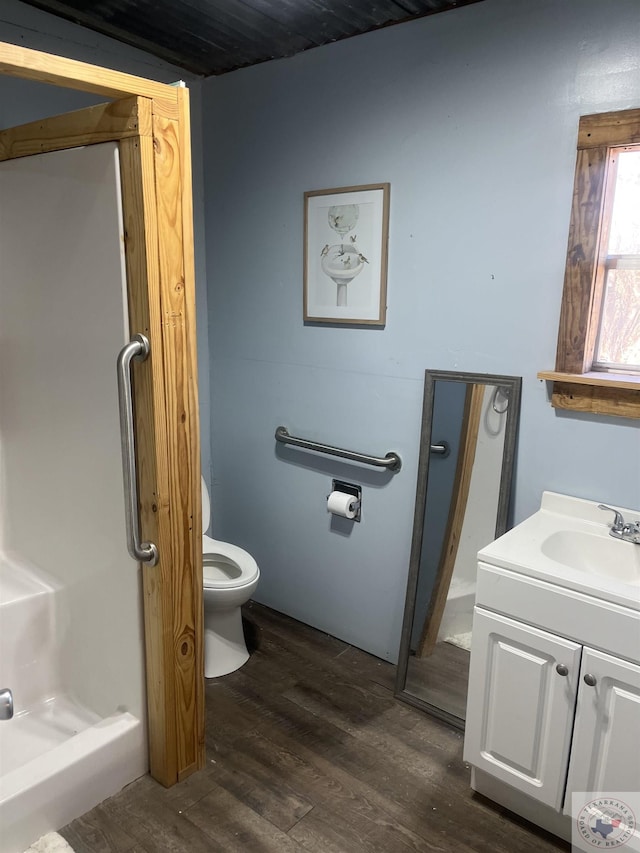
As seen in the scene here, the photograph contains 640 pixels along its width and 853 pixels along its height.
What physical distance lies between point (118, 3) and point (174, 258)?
116 cm

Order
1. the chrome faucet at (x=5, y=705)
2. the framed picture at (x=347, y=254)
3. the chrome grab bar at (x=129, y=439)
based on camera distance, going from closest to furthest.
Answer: the chrome faucet at (x=5, y=705)
the chrome grab bar at (x=129, y=439)
the framed picture at (x=347, y=254)

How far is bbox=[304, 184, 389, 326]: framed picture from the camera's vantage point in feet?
7.59

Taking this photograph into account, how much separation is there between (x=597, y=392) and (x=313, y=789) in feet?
4.93

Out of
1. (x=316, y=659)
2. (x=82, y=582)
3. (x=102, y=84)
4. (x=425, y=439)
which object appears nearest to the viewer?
(x=102, y=84)

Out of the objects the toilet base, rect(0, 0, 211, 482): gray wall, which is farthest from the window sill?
rect(0, 0, 211, 482): gray wall

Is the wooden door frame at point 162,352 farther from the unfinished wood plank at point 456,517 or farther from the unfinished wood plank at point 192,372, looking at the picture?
the unfinished wood plank at point 456,517

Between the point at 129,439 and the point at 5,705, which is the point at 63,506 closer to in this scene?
the point at 129,439

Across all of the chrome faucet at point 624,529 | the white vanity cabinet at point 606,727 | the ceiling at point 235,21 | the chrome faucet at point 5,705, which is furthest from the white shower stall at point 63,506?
the chrome faucet at point 624,529

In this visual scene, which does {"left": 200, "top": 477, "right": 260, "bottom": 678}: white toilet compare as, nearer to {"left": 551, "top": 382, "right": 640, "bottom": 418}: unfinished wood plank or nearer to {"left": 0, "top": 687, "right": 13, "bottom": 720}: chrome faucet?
{"left": 0, "top": 687, "right": 13, "bottom": 720}: chrome faucet

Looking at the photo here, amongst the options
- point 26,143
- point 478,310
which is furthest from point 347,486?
point 26,143

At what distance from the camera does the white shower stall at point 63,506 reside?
1.68 metres

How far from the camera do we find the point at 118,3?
213cm

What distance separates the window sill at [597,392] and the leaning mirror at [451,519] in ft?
0.47

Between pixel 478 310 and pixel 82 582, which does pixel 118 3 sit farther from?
pixel 82 582
